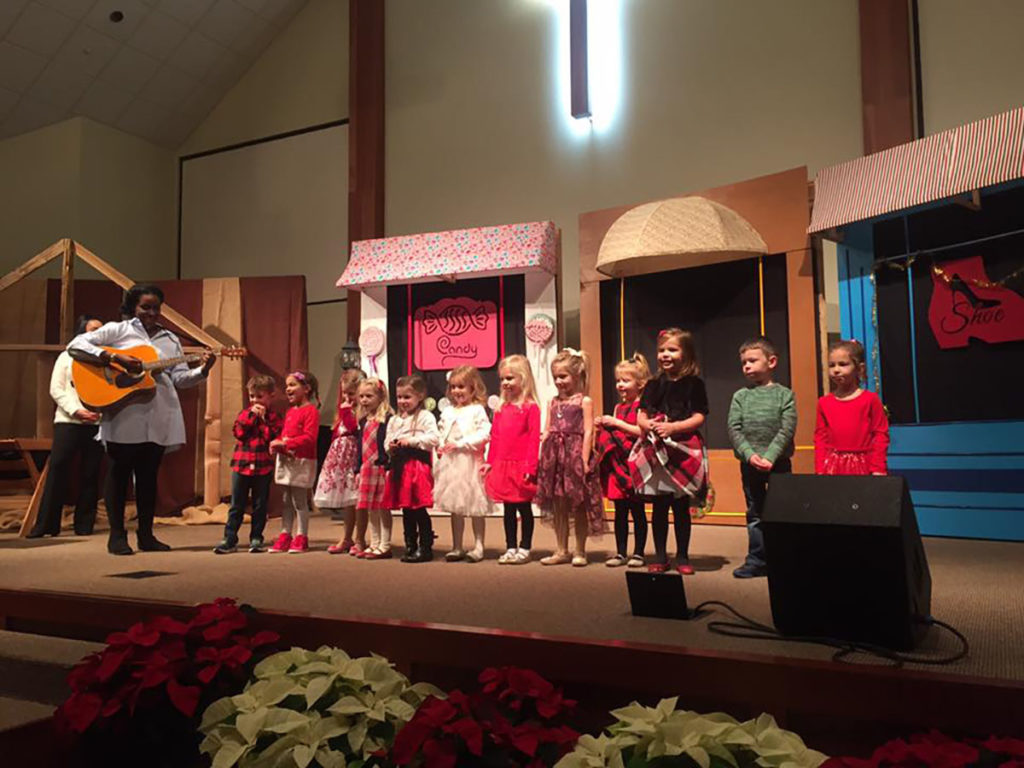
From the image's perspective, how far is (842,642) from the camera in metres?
2.34

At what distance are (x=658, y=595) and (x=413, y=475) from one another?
1972 millimetres

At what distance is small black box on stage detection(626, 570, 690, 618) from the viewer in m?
2.75

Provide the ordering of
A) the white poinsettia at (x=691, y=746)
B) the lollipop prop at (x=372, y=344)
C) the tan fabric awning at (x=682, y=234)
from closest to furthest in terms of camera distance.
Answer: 1. the white poinsettia at (x=691, y=746)
2. the tan fabric awning at (x=682, y=234)
3. the lollipop prop at (x=372, y=344)

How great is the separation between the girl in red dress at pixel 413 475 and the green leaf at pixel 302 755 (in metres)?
2.54

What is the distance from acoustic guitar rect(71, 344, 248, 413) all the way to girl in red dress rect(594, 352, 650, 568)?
8.19 ft

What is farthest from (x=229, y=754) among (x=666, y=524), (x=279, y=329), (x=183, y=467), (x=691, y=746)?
(x=279, y=329)

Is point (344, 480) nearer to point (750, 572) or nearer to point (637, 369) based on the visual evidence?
point (637, 369)

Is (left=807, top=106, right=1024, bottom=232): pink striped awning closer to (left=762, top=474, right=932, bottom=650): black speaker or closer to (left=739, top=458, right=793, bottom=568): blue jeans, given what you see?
(left=739, top=458, right=793, bottom=568): blue jeans

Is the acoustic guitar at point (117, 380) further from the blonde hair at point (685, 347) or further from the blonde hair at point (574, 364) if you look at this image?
the blonde hair at point (685, 347)

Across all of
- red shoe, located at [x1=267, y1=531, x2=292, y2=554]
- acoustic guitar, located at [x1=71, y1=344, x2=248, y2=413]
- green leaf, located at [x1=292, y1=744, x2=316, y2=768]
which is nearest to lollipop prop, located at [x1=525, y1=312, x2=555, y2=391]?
red shoe, located at [x1=267, y1=531, x2=292, y2=554]

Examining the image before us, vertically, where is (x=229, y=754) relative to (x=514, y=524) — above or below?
below

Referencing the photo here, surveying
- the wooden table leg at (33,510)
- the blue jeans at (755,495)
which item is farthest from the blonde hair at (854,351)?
the wooden table leg at (33,510)

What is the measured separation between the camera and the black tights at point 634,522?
163 inches

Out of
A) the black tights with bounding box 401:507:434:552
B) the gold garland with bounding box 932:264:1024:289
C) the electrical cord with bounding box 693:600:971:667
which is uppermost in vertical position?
the gold garland with bounding box 932:264:1024:289
